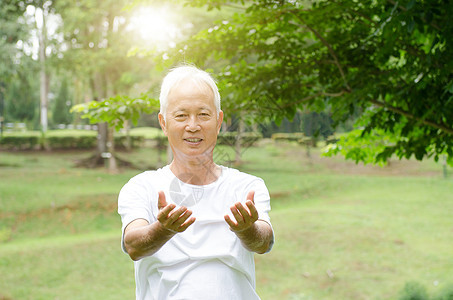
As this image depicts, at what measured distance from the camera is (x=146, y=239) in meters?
1.13

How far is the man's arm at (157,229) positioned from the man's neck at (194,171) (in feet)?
0.60

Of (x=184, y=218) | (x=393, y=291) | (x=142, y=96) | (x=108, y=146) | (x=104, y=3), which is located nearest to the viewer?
(x=184, y=218)

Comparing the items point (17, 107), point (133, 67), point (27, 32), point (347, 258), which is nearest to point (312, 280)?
point (347, 258)

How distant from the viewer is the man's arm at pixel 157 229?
103cm

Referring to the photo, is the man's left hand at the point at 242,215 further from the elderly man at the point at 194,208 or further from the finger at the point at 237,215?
the elderly man at the point at 194,208

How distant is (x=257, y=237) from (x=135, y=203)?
1.19ft

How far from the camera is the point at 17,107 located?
1119 inches

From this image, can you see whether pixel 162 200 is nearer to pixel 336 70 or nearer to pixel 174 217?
pixel 174 217

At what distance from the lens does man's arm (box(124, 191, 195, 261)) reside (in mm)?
1029

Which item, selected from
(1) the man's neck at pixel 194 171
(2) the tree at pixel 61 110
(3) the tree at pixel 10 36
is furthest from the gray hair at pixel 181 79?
(2) the tree at pixel 61 110

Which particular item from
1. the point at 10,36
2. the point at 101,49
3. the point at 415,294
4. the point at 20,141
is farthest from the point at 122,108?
the point at 20,141

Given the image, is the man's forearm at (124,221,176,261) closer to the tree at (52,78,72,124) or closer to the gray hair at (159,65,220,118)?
the gray hair at (159,65,220,118)

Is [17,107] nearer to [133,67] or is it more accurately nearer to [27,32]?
[27,32]

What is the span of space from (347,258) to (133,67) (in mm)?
11264
